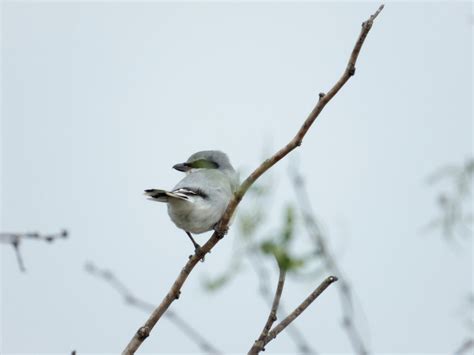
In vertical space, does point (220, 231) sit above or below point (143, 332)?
above

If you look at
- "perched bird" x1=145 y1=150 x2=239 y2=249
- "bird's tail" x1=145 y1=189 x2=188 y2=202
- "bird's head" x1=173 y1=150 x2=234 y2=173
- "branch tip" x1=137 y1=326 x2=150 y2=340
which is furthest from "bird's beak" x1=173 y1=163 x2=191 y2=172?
"branch tip" x1=137 y1=326 x2=150 y2=340

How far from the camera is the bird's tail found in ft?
13.7

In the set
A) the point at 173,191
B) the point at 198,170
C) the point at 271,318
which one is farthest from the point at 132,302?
the point at 198,170

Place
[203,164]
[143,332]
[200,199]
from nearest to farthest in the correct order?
[143,332], [200,199], [203,164]

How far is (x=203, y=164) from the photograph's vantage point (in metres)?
5.32

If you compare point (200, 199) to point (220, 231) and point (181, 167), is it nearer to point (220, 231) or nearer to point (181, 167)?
point (181, 167)

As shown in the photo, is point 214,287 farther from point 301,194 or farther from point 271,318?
point 301,194

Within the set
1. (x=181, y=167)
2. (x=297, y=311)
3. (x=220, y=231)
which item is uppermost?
(x=181, y=167)

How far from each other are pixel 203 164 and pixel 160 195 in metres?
1.09

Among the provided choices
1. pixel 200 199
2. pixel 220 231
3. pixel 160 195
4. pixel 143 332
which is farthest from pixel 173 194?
pixel 143 332

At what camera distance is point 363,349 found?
1.94 metres

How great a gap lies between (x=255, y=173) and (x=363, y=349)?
0.83m

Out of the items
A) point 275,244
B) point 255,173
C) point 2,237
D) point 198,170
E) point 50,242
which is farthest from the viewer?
point 198,170

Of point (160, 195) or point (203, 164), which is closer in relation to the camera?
point (160, 195)
